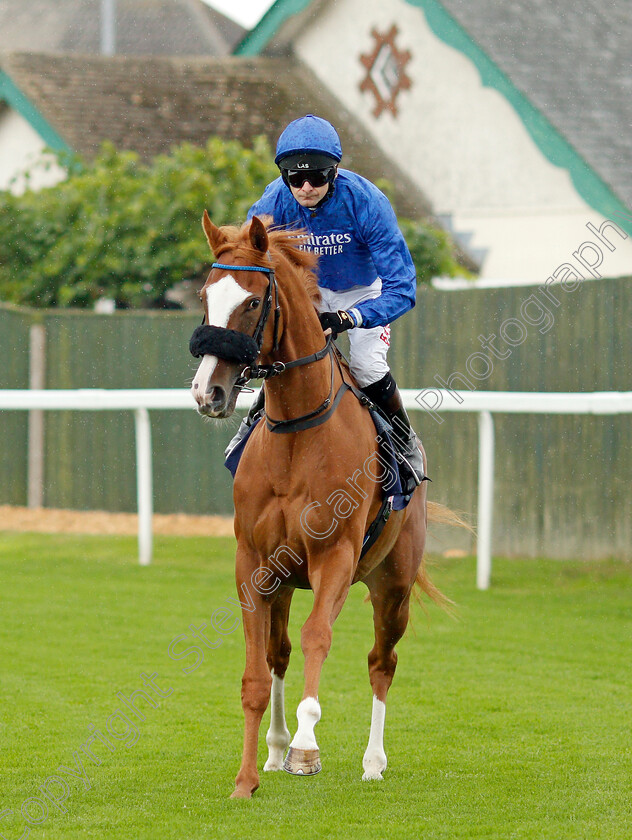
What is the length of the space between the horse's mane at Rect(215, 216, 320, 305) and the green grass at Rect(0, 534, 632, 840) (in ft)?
5.66

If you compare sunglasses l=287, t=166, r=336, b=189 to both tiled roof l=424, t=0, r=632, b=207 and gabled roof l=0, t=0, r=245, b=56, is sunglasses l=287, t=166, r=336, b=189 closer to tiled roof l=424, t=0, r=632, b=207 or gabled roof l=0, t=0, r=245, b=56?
tiled roof l=424, t=0, r=632, b=207

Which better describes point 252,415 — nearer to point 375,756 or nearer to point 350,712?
point 375,756

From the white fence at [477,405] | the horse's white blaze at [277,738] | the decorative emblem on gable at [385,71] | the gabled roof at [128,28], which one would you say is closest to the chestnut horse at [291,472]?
the horse's white blaze at [277,738]

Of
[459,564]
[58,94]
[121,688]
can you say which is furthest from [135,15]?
[121,688]

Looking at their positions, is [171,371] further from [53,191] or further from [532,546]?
[532,546]

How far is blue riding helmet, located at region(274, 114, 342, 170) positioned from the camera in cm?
408

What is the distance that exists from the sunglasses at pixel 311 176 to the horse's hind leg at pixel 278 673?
4.87 ft

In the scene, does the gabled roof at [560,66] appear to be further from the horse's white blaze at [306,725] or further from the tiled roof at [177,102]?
the horse's white blaze at [306,725]

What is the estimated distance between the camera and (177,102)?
16.0 meters

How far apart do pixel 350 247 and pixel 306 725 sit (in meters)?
1.75

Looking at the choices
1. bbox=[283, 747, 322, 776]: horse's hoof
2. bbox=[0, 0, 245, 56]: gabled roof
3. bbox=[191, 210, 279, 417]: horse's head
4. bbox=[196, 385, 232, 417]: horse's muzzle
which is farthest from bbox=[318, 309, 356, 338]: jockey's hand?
bbox=[0, 0, 245, 56]: gabled roof

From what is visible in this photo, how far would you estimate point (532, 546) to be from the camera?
27.6 ft

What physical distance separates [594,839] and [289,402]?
1.65 m

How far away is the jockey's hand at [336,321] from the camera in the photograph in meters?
4.14
